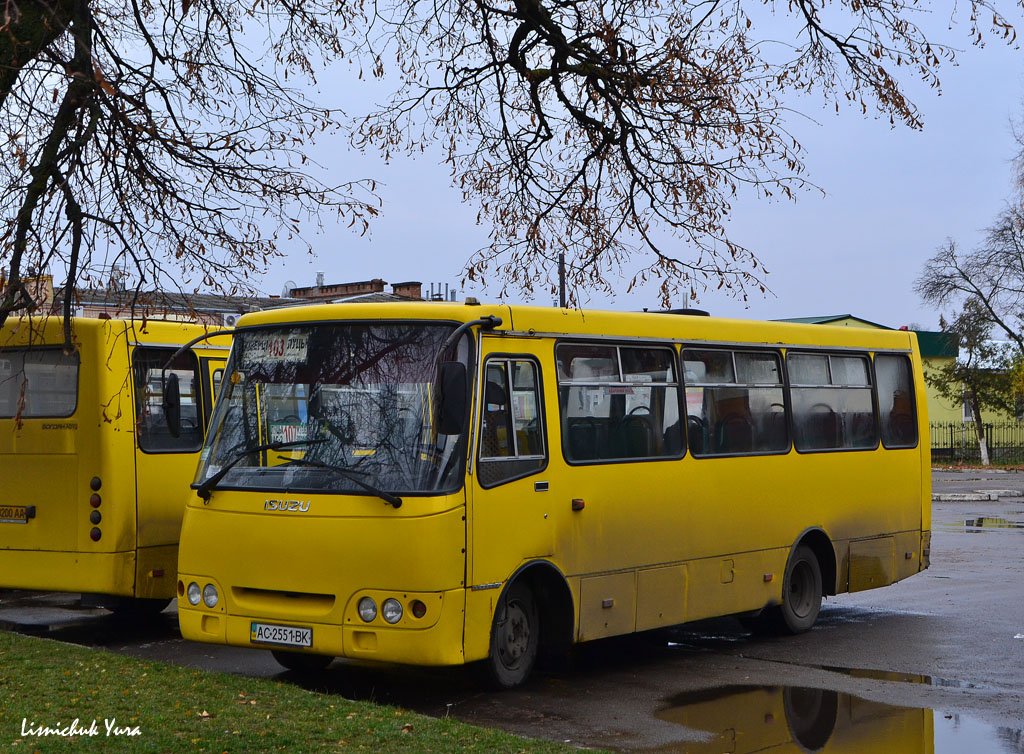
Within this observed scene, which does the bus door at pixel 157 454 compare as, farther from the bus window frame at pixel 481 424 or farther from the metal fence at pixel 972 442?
the metal fence at pixel 972 442

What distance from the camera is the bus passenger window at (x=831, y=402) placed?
13617 millimetres

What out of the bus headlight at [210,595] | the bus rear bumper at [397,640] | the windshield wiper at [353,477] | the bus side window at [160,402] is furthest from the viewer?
the bus side window at [160,402]

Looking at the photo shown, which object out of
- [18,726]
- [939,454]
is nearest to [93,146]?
[18,726]

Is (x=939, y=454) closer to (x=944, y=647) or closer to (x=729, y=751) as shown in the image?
(x=944, y=647)

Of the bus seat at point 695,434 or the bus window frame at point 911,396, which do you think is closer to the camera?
the bus seat at point 695,434

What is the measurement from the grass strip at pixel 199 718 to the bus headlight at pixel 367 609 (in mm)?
578

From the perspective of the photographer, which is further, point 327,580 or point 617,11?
point 617,11

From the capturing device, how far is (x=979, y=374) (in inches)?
2082

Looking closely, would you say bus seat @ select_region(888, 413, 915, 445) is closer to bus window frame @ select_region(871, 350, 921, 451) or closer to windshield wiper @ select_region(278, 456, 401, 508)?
bus window frame @ select_region(871, 350, 921, 451)

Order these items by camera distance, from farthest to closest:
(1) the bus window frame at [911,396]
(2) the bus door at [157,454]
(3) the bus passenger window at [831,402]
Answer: (1) the bus window frame at [911,396] → (3) the bus passenger window at [831,402] → (2) the bus door at [157,454]

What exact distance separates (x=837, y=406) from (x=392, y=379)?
6.26 m

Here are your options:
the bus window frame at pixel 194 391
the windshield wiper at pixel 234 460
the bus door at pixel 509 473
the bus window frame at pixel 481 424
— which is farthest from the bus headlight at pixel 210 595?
the bus window frame at pixel 194 391

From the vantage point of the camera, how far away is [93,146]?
1058cm

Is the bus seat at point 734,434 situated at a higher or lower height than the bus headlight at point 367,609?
higher
